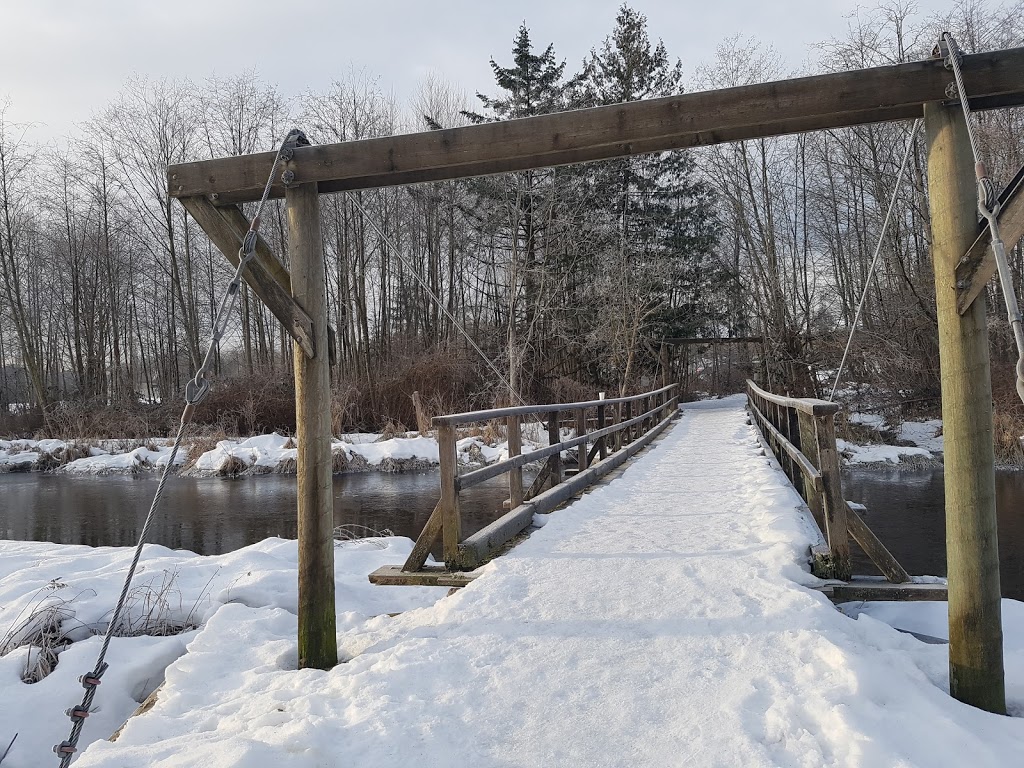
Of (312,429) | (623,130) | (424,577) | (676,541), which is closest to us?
(623,130)

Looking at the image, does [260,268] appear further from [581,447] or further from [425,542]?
[581,447]

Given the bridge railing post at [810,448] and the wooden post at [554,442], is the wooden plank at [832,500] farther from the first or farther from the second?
the wooden post at [554,442]

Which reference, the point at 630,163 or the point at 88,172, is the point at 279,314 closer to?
the point at 630,163

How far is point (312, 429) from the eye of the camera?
3.52m

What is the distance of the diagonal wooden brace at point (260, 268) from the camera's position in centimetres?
330

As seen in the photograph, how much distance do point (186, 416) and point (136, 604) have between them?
334 centimetres

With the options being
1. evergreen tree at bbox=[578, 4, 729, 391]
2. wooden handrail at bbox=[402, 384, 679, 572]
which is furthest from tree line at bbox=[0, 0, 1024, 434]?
wooden handrail at bbox=[402, 384, 679, 572]

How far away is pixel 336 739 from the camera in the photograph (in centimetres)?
241

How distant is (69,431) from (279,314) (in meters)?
23.3

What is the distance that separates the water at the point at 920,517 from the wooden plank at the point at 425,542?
4.04 meters

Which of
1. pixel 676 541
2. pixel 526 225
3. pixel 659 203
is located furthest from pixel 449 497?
pixel 659 203

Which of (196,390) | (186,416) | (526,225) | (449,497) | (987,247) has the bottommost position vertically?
(449,497)

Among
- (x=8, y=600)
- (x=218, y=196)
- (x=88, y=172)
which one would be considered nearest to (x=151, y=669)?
(x=8, y=600)

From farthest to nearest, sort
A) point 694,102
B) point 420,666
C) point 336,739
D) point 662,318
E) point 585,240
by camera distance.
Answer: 1. point 662,318
2. point 585,240
3. point 694,102
4. point 420,666
5. point 336,739
